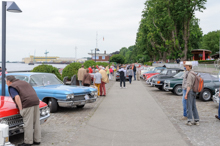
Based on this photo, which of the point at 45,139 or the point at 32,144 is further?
the point at 45,139

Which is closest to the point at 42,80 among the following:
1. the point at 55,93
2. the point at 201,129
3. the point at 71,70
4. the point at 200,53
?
the point at 55,93

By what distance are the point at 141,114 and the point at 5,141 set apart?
5788mm

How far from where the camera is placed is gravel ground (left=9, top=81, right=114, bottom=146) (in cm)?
602

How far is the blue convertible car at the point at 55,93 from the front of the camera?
9086 mm

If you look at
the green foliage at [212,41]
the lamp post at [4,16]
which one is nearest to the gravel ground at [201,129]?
the lamp post at [4,16]

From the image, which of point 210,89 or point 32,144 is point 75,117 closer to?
point 32,144

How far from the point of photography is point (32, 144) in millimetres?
5652

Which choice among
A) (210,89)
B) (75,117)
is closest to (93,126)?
(75,117)

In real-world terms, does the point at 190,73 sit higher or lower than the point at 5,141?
higher

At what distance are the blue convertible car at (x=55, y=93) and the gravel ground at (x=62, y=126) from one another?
43cm

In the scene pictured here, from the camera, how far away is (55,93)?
914cm

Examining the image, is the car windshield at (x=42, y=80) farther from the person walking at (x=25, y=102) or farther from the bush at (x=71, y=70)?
the bush at (x=71, y=70)

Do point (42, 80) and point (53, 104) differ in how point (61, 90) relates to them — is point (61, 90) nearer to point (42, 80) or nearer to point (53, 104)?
point (53, 104)

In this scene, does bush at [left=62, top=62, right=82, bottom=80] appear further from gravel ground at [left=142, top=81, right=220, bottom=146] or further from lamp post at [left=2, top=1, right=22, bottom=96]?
lamp post at [left=2, top=1, right=22, bottom=96]
